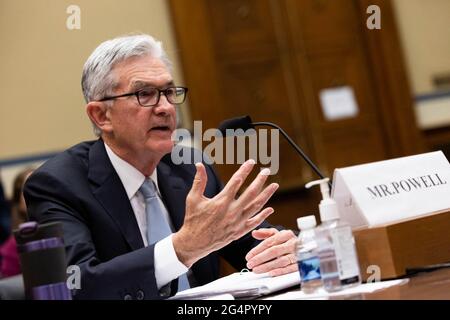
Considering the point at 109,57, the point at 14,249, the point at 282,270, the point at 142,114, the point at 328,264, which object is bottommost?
the point at 14,249

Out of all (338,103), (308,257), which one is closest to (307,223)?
(308,257)

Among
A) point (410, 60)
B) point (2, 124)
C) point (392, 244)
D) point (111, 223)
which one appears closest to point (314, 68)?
point (410, 60)

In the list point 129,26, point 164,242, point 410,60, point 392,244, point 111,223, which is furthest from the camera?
point 410,60

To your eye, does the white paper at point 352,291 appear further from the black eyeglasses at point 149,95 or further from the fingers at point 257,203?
the black eyeglasses at point 149,95

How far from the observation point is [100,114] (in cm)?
241

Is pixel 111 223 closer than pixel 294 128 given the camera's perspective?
Yes

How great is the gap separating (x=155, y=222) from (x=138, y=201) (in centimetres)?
10

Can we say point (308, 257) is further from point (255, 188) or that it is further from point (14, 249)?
point (14, 249)

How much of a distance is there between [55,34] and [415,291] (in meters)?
3.62

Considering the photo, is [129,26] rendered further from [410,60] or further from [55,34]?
[410,60]

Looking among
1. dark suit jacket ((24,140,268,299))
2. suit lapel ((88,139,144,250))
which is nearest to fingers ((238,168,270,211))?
dark suit jacket ((24,140,268,299))

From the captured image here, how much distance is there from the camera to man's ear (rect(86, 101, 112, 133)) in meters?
2.38

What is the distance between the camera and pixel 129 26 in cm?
482

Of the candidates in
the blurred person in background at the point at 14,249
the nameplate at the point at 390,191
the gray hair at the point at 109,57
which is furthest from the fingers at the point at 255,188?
the blurred person in background at the point at 14,249
